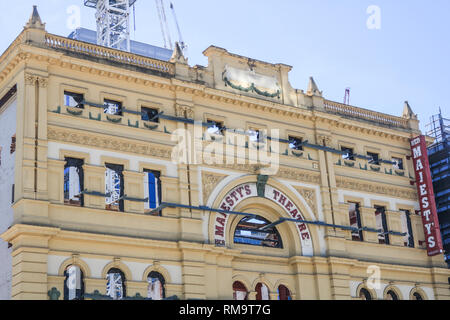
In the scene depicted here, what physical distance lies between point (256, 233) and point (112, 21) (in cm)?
4034

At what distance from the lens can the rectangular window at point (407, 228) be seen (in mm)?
48938

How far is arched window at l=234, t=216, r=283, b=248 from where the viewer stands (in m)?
43.1

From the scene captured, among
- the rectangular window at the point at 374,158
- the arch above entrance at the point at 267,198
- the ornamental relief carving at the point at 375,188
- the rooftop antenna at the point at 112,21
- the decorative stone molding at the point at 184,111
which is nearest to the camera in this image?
the arch above entrance at the point at 267,198

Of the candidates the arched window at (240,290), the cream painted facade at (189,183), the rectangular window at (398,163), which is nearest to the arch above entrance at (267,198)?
the cream painted facade at (189,183)

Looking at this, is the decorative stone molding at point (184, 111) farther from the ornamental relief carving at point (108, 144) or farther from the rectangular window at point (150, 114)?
the ornamental relief carving at point (108, 144)

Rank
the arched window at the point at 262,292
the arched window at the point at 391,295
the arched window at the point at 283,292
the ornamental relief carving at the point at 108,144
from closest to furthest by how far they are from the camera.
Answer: the ornamental relief carving at the point at 108,144, the arched window at the point at 283,292, the arched window at the point at 262,292, the arched window at the point at 391,295

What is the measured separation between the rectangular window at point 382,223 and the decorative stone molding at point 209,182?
40.4ft

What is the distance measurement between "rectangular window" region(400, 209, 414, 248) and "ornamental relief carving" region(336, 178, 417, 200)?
116cm

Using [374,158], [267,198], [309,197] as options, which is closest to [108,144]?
[267,198]

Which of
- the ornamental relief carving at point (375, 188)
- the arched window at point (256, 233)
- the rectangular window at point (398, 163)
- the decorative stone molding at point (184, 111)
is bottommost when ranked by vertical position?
the arched window at point (256, 233)

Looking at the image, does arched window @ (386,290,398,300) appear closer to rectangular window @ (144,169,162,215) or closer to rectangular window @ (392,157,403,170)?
rectangular window @ (392,157,403,170)

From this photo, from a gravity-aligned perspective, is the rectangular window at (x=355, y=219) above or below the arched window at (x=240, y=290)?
above

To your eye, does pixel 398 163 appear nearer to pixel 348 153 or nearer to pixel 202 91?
pixel 348 153

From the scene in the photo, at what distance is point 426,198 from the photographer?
162 ft
